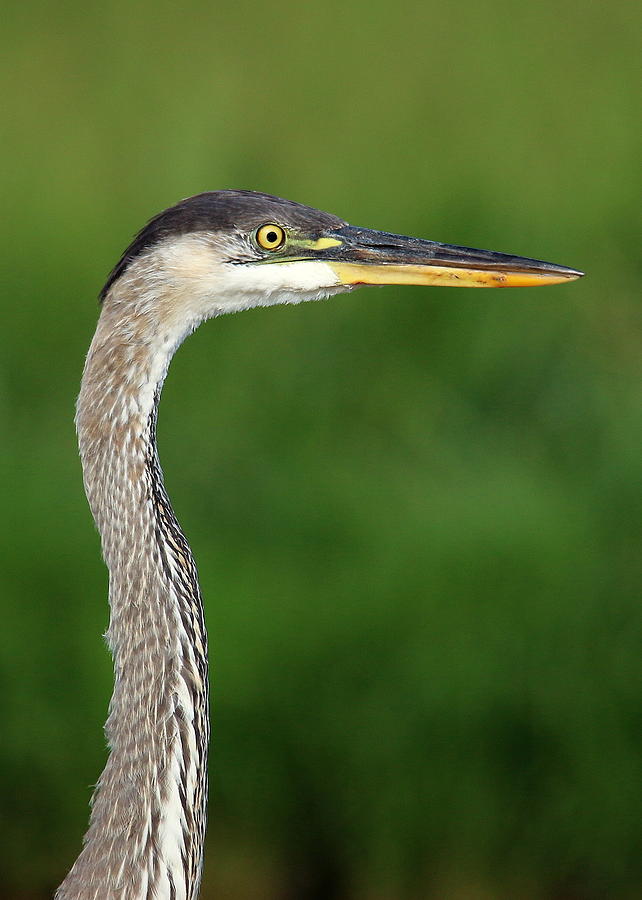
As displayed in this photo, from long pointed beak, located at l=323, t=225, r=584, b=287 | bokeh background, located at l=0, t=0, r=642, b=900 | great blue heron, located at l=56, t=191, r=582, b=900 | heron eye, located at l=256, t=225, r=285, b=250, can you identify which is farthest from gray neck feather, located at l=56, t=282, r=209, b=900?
bokeh background, located at l=0, t=0, r=642, b=900

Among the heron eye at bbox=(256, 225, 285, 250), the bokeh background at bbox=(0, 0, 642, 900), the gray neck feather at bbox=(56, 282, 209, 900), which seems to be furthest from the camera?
the bokeh background at bbox=(0, 0, 642, 900)

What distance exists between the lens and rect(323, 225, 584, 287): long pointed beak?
2102mm

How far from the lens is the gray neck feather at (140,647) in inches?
72.7

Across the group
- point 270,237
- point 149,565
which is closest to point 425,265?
point 270,237

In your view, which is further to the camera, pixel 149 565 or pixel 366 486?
pixel 366 486

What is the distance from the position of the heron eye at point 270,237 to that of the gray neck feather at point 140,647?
0.23 meters

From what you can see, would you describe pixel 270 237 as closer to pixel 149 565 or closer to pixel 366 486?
pixel 149 565

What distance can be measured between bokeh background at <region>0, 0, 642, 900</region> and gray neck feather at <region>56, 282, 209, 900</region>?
6.42 ft

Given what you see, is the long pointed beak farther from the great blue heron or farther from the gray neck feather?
the gray neck feather

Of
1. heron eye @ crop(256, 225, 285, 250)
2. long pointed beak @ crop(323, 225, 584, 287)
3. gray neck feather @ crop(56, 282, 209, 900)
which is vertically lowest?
gray neck feather @ crop(56, 282, 209, 900)

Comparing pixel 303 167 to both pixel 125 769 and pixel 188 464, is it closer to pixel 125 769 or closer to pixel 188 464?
pixel 188 464

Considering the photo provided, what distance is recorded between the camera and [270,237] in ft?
6.66

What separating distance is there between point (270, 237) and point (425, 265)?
10.6 inches

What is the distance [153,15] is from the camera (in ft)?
19.1
